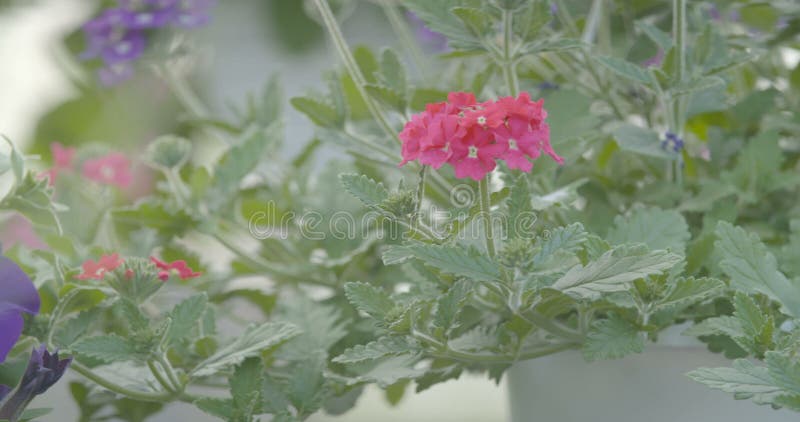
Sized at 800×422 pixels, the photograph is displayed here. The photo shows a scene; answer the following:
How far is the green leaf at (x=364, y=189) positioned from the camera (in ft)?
1.22

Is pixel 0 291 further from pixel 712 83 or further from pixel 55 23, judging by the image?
pixel 55 23

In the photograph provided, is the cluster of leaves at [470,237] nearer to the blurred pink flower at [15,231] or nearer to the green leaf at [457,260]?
the green leaf at [457,260]

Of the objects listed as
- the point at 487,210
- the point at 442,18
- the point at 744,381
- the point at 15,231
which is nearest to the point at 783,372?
the point at 744,381

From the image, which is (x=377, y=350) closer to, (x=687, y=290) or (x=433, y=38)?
(x=687, y=290)

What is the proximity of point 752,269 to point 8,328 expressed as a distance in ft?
1.13

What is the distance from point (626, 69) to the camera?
0.46m

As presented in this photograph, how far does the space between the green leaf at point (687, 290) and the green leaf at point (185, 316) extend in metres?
0.22

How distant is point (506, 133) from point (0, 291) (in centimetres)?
24

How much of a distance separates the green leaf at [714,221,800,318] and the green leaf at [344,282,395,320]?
16cm

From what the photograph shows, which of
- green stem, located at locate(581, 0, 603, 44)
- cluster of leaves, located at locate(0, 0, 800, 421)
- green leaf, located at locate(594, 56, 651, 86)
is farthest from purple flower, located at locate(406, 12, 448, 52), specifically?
green leaf, located at locate(594, 56, 651, 86)

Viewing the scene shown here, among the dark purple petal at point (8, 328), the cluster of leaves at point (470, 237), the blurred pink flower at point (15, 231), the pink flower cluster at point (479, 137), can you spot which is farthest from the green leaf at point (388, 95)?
the blurred pink flower at point (15, 231)

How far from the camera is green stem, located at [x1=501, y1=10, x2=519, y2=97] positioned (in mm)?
427

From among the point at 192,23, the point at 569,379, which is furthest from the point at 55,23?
the point at 569,379

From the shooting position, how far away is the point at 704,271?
0.47 meters
